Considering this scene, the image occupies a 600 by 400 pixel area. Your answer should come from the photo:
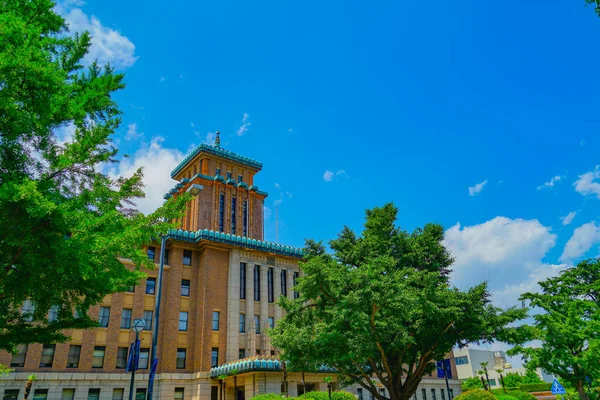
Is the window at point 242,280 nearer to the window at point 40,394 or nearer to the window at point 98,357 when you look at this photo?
the window at point 98,357

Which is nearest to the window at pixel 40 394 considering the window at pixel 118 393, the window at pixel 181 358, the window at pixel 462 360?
the window at pixel 118 393

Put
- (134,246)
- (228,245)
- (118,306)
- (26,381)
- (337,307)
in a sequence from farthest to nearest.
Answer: (228,245)
(118,306)
(26,381)
(337,307)
(134,246)

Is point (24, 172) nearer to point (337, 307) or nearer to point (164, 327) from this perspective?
point (337, 307)

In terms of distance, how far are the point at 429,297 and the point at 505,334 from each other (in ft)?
17.0

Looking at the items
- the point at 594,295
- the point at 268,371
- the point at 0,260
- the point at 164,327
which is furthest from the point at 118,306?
the point at 594,295

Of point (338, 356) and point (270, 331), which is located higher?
point (270, 331)

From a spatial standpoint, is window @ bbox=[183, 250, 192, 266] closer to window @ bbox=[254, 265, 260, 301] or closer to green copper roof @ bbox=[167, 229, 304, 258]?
green copper roof @ bbox=[167, 229, 304, 258]

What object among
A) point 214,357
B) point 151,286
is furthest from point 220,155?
point 214,357

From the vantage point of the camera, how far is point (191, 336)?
40188mm

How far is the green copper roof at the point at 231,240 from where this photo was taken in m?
42.7

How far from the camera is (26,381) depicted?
105ft

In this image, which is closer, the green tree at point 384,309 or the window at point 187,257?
the green tree at point 384,309

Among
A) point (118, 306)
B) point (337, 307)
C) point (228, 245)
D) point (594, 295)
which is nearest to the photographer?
point (337, 307)

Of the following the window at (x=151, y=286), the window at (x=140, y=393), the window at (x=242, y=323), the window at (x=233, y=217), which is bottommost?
the window at (x=140, y=393)
